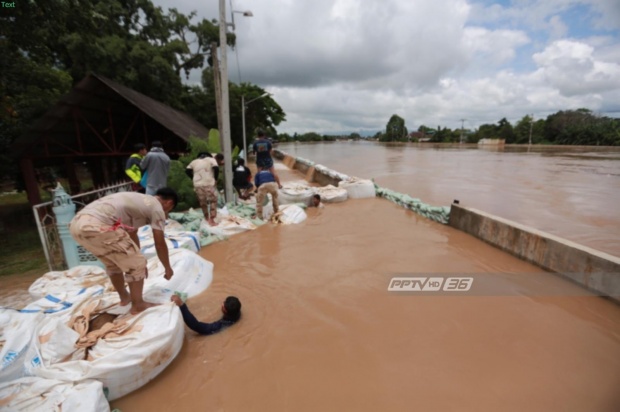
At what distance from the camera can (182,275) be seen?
3354mm

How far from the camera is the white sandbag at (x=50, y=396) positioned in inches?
68.5

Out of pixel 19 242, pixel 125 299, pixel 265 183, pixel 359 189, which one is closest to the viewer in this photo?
pixel 125 299

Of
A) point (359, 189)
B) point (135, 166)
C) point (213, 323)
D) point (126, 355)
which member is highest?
point (135, 166)

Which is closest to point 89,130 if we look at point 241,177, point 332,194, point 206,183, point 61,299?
point 241,177

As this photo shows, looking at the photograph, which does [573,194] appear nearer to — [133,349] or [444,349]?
[444,349]

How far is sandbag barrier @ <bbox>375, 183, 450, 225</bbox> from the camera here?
6.35 metres

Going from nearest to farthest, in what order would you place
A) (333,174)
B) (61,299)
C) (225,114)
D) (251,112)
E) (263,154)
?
(61,299) → (263,154) → (225,114) → (333,174) → (251,112)

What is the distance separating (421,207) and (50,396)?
6.77 m

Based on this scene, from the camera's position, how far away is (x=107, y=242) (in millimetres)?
2469

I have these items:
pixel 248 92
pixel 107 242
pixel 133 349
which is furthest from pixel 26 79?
pixel 248 92

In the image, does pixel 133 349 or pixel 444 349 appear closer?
pixel 133 349

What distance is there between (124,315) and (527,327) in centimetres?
355

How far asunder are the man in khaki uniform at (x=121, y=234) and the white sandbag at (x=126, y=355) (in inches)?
11.4

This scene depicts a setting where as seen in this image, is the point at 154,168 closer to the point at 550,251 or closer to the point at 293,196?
the point at 293,196
